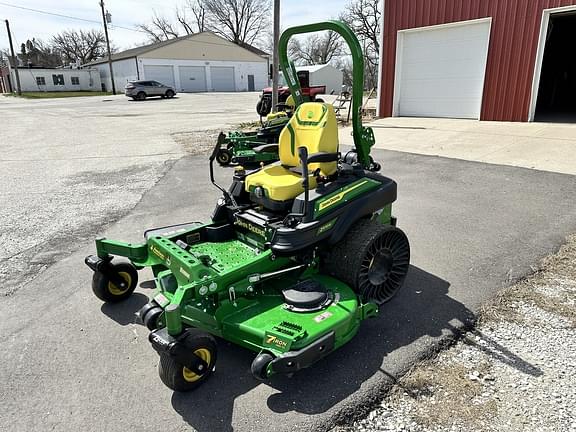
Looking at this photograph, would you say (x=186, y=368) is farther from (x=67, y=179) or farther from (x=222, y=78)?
(x=222, y=78)

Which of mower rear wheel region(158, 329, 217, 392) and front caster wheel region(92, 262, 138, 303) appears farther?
front caster wheel region(92, 262, 138, 303)

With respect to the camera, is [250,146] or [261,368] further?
[250,146]

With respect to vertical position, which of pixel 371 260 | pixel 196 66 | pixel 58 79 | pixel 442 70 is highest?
pixel 196 66

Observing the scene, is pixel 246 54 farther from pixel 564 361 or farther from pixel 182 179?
pixel 564 361

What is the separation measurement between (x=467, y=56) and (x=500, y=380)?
1249 cm

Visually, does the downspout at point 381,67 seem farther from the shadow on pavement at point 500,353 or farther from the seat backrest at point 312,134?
→ the shadow on pavement at point 500,353

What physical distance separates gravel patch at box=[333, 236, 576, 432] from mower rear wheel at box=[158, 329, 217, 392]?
0.88 m

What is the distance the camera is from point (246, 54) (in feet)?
163

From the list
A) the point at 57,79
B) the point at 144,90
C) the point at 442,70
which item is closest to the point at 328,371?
the point at 442,70

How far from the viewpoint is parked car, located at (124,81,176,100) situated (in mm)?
32938

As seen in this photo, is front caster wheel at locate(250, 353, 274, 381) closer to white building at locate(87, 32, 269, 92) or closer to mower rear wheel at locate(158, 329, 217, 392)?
mower rear wheel at locate(158, 329, 217, 392)

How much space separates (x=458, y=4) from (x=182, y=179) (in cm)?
1010

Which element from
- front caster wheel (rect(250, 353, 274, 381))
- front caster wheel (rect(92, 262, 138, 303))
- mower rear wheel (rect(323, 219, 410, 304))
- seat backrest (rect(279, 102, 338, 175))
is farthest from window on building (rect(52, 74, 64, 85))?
front caster wheel (rect(250, 353, 274, 381))

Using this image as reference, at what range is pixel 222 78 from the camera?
4878 cm
